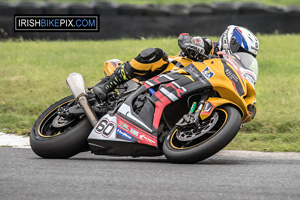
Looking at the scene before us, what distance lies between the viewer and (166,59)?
5.66 metres

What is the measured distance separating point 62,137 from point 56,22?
26.3 ft

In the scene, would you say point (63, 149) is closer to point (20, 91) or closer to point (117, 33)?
point (20, 91)

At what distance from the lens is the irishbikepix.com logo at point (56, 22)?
42.8ft

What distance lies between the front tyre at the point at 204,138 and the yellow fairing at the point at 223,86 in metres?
0.09

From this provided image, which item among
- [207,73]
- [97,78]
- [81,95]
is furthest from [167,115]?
[97,78]

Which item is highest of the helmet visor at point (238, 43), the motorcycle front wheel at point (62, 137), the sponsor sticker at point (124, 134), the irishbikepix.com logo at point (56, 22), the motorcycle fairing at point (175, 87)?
the helmet visor at point (238, 43)

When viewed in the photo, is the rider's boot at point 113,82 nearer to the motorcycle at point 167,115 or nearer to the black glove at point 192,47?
the motorcycle at point 167,115

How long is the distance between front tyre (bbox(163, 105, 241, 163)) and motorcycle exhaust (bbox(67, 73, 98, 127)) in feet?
2.51

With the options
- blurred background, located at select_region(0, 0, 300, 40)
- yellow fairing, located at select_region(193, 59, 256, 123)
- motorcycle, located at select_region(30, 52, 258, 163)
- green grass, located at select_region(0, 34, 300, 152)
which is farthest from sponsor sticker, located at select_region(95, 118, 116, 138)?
blurred background, located at select_region(0, 0, 300, 40)

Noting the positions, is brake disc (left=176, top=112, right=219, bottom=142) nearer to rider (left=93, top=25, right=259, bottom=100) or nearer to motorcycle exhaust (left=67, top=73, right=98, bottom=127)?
rider (left=93, top=25, right=259, bottom=100)

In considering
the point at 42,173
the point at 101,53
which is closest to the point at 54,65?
the point at 101,53

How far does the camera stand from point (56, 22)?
1314cm

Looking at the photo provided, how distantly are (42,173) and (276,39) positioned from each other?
8257mm

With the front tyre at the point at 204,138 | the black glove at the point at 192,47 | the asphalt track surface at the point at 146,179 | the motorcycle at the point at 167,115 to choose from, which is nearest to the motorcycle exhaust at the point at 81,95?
the motorcycle at the point at 167,115
